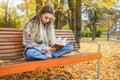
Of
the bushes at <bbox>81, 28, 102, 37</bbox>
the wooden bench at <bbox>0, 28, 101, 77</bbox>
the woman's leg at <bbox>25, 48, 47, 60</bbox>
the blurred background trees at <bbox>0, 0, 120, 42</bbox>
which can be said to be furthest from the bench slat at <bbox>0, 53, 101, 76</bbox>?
the bushes at <bbox>81, 28, 102, 37</bbox>

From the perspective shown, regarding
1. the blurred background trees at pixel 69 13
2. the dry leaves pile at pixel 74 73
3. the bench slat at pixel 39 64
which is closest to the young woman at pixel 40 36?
the bench slat at pixel 39 64

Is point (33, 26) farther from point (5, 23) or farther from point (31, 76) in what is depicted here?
point (5, 23)

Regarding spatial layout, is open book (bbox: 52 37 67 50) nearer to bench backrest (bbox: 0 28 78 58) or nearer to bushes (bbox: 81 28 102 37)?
bench backrest (bbox: 0 28 78 58)

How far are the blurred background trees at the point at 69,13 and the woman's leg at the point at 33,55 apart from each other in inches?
228

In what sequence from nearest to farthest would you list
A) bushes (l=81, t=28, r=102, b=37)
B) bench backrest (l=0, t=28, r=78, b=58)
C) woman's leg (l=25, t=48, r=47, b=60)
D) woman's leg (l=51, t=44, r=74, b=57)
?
woman's leg (l=25, t=48, r=47, b=60) → bench backrest (l=0, t=28, r=78, b=58) → woman's leg (l=51, t=44, r=74, b=57) → bushes (l=81, t=28, r=102, b=37)

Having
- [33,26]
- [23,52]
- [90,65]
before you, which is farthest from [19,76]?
[90,65]

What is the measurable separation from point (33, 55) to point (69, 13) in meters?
11.8

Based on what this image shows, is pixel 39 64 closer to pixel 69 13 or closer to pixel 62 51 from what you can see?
pixel 62 51

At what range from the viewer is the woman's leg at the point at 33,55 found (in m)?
5.13

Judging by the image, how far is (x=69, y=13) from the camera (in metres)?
16.8

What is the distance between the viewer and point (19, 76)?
20.0ft

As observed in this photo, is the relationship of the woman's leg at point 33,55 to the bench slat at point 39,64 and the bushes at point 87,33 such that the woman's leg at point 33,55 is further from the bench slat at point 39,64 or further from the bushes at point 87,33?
the bushes at point 87,33

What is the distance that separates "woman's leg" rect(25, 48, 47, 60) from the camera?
5.13 meters

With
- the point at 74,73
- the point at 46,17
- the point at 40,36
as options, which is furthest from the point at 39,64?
the point at 74,73
